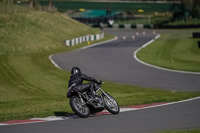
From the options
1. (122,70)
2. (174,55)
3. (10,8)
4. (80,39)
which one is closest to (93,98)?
(122,70)

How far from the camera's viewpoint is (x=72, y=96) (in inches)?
512

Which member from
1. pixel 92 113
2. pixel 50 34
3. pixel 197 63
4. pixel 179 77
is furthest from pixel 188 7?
pixel 92 113

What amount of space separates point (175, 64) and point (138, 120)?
2193 cm

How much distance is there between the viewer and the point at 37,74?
29.2 metres

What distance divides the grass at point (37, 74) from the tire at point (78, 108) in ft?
4.03

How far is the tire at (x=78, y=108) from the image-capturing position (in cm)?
1265

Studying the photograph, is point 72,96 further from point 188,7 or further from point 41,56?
point 188,7

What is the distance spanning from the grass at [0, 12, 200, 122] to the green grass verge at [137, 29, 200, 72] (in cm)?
791

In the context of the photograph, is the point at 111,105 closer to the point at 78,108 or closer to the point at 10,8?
the point at 78,108

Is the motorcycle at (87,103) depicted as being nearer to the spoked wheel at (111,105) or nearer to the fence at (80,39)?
the spoked wheel at (111,105)

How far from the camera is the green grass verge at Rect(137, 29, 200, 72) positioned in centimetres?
3278

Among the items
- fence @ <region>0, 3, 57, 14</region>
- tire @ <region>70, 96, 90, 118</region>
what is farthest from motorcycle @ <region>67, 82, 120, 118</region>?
fence @ <region>0, 3, 57, 14</region>

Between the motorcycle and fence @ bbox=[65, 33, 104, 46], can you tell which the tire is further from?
fence @ bbox=[65, 33, 104, 46]

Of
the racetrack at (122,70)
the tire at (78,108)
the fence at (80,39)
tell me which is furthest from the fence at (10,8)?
the tire at (78,108)
